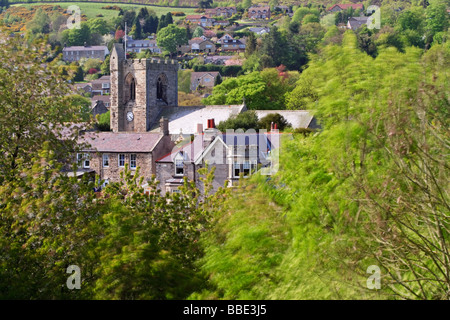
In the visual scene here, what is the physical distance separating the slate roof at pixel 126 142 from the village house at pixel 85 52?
10660 centimetres

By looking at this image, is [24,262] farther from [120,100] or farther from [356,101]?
[120,100]

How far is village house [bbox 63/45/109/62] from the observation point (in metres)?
148

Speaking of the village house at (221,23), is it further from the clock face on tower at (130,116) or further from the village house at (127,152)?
the village house at (127,152)

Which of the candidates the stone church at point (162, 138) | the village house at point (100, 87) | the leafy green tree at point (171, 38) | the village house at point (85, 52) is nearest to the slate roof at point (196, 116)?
the stone church at point (162, 138)

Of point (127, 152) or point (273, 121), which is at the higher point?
point (273, 121)

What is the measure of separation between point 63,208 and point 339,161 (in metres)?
6.43

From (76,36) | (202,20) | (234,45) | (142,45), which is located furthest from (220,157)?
(202,20)

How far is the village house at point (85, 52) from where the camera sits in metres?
148

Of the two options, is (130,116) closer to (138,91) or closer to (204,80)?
(138,91)

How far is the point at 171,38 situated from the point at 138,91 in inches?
3618

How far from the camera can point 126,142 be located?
4491cm

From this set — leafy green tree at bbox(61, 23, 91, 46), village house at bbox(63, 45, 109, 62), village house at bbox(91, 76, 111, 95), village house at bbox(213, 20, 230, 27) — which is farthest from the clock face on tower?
village house at bbox(213, 20, 230, 27)

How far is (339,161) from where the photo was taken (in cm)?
1068
